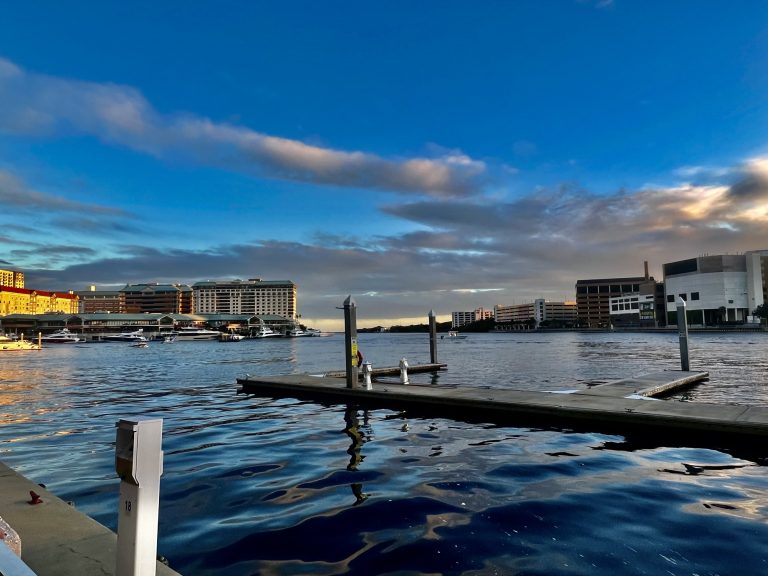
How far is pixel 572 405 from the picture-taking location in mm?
17578

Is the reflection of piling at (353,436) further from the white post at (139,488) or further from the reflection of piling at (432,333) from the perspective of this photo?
the reflection of piling at (432,333)

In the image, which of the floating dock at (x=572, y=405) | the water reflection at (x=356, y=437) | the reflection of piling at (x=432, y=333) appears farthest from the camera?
→ the reflection of piling at (x=432, y=333)

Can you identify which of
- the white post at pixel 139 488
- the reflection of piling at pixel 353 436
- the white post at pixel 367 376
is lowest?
the reflection of piling at pixel 353 436

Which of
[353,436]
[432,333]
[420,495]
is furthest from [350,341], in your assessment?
[432,333]

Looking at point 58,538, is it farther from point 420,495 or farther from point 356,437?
point 356,437

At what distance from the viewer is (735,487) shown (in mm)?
10211

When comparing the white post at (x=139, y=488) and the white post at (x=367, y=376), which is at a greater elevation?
the white post at (x=139, y=488)

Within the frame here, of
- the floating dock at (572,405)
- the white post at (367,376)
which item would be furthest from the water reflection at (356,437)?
the floating dock at (572,405)

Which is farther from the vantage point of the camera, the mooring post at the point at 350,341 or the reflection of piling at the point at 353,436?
the mooring post at the point at 350,341

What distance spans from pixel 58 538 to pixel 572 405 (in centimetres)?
1530

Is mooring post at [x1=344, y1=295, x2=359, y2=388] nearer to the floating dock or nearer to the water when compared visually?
the floating dock

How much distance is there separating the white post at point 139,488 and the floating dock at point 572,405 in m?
14.6

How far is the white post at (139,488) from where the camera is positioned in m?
4.32

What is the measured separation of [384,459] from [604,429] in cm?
742
